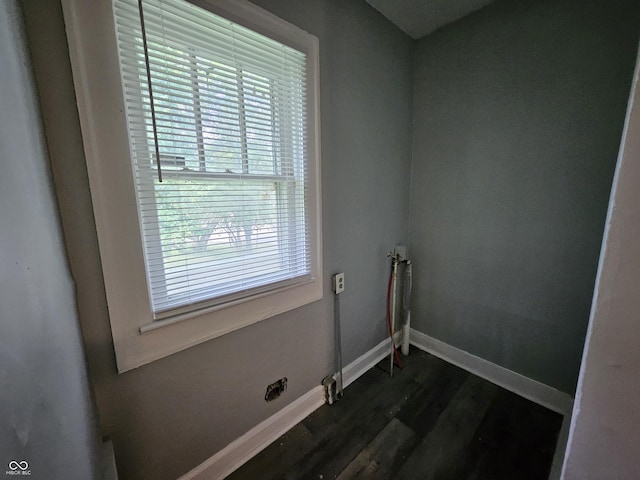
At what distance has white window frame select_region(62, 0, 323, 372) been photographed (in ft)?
2.50

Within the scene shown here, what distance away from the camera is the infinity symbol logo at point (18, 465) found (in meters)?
0.55

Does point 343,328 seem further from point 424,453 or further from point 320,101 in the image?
point 320,101

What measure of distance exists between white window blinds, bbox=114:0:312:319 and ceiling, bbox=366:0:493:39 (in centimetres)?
84

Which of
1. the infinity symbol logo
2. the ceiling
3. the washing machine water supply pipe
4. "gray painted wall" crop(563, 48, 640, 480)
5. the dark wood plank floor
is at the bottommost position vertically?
the dark wood plank floor

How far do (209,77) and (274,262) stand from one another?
2.79ft

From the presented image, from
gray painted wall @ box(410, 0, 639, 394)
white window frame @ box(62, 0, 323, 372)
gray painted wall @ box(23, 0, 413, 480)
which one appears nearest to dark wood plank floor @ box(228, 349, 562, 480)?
gray painted wall @ box(23, 0, 413, 480)

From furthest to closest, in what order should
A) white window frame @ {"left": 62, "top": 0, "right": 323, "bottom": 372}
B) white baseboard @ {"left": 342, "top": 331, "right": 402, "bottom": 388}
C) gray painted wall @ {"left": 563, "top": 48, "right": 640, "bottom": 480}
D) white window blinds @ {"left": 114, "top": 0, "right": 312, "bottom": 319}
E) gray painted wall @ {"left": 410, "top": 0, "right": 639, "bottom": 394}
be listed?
white baseboard @ {"left": 342, "top": 331, "right": 402, "bottom": 388}
gray painted wall @ {"left": 410, "top": 0, "right": 639, "bottom": 394}
white window blinds @ {"left": 114, "top": 0, "right": 312, "bottom": 319}
white window frame @ {"left": 62, "top": 0, "right": 323, "bottom": 372}
gray painted wall @ {"left": 563, "top": 48, "right": 640, "bottom": 480}

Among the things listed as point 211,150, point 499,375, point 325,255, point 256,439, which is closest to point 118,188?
point 211,150

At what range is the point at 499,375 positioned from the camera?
1779 millimetres

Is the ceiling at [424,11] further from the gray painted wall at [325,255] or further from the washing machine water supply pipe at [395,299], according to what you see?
the washing machine water supply pipe at [395,299]

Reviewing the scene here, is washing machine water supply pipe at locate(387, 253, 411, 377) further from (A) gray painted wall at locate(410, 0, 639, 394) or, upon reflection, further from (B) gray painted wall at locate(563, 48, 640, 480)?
(B) gray painted wall at locate(563, 48, 640, 480)

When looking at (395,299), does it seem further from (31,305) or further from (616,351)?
(31,305)

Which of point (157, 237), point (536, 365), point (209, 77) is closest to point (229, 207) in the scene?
point (157, 237)

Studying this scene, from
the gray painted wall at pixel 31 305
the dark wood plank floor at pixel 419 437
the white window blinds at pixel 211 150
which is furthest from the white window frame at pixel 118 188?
the dark wood plank floor at pixel 419 437
